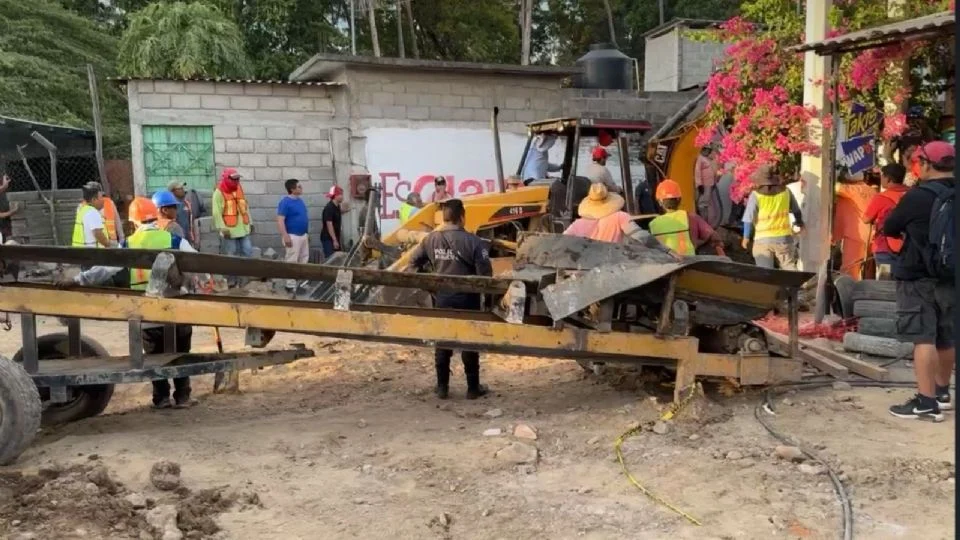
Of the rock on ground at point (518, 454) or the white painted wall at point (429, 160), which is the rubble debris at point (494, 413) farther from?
the white painted wall at point (429, 160)

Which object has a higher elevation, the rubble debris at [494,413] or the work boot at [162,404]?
the work boot at [162,404]

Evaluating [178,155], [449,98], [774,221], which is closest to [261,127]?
[178,155]

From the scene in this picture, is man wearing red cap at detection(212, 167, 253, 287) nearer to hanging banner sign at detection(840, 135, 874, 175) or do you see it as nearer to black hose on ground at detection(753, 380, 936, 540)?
hanging banner sign at detection(840, 135, 874, 175)

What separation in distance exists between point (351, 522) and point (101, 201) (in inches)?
290

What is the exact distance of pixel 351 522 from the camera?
4277 mm

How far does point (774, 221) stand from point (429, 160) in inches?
293

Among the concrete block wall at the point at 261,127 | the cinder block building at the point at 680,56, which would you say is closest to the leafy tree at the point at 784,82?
the concrete block wall at the point at 261,127

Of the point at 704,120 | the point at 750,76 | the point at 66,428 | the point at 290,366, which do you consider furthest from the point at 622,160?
the point at 66,428

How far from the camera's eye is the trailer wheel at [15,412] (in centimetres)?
487

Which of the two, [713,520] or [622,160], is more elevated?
[622,160]

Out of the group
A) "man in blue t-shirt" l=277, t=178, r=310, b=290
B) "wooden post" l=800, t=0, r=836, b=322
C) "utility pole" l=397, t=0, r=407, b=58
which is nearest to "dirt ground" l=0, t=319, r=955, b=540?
"wooden post" l=800, t=0, r=836, b=322

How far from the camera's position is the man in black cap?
21.9 feet

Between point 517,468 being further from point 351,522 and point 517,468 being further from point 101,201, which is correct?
point 101,201

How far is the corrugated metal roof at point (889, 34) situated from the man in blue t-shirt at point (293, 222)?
7.22 m
